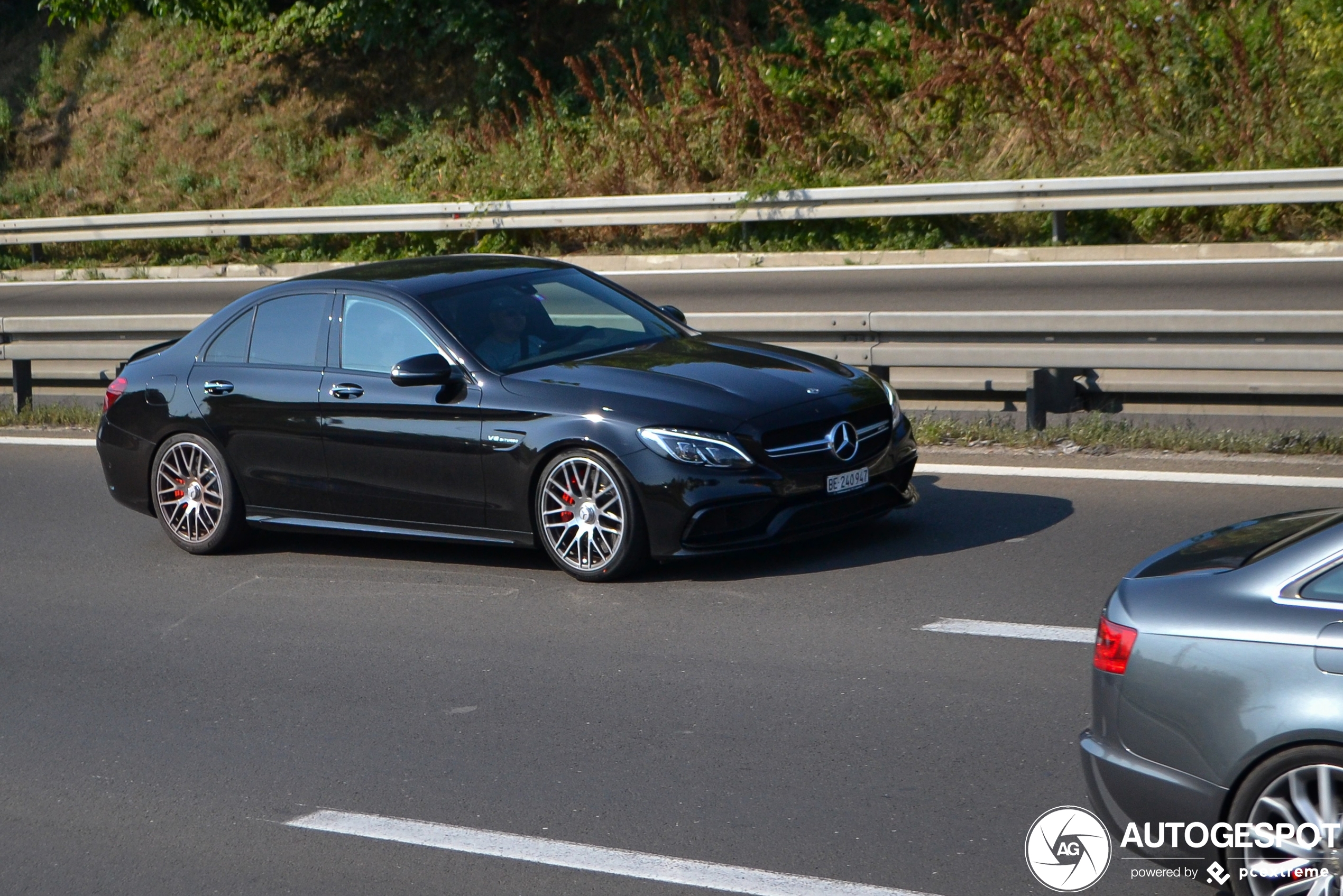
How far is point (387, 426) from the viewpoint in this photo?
26.6 feet

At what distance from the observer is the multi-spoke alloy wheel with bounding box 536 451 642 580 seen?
740 centimetres

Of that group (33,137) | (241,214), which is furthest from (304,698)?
(33,137)

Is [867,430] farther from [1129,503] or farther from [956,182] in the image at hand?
[956,182]

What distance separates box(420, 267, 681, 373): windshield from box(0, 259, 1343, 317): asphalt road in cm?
660

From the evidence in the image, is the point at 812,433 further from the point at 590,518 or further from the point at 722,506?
the point at 590,518

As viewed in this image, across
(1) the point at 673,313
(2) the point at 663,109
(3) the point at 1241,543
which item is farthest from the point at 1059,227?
(3) the point at 1241,543

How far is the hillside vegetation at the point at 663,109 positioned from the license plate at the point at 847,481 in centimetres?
1093

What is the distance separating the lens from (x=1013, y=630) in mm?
6398

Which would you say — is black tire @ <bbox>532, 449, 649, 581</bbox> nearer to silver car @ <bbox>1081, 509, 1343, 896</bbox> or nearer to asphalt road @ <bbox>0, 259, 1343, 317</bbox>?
silver car @ <bbox>1081, 509, 1343, 896</bbox>

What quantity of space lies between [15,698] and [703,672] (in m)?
2.96

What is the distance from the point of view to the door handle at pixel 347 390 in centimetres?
822

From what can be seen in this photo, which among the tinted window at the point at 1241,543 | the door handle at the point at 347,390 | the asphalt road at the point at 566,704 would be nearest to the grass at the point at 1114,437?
the asphalt road at the point at 566,704

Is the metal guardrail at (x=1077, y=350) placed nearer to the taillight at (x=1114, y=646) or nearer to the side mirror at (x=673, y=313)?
the side mirror at (x=673, y=313)

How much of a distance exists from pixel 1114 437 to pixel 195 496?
Result: 555cm
